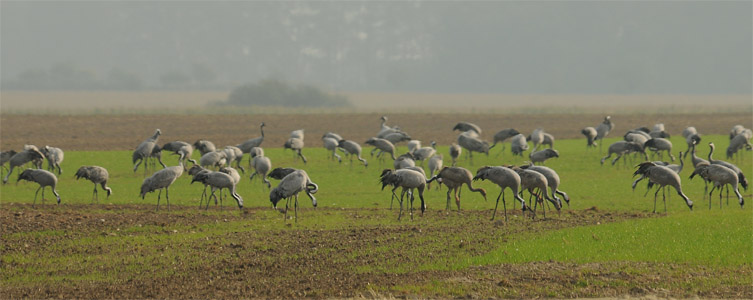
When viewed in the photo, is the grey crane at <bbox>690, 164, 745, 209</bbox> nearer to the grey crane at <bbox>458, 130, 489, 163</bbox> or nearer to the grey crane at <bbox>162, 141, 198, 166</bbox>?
the grey crane at <bbox>458, 130, 489, 163</bbox>

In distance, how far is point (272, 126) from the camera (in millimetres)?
77250

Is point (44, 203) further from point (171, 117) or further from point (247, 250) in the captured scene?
point (171, 117)

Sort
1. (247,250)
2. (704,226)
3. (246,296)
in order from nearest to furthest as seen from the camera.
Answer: (246,296), (247,250), (704,226)

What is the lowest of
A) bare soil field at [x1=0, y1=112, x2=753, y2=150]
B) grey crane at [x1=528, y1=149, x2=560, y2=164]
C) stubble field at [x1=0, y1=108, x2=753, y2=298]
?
bare soil field at [x1=0, y1=112, x2=753, y2=150]

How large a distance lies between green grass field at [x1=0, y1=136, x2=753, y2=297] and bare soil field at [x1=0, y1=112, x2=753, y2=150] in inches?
1059

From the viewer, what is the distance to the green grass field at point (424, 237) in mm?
17344

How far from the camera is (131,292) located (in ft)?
51.4

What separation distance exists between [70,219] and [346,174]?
15267 mm

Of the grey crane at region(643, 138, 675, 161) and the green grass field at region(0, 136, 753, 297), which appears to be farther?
the grey crane at region(643, 138, 675, 161)

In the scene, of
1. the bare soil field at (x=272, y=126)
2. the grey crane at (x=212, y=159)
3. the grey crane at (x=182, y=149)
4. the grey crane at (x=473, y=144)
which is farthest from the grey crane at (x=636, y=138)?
the grey crane at (x=182, y=149)

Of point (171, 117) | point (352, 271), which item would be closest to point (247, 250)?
point (352, 271)

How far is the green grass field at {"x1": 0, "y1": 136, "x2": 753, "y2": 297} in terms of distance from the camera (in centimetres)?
1734

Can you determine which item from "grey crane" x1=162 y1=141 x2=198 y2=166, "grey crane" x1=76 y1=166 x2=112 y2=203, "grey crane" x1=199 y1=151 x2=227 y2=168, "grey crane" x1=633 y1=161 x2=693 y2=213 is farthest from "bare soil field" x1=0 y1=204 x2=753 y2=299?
"grey crane" x1=162 y1=141 x2=198 y2=166

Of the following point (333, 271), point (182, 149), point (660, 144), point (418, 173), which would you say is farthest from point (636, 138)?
point (333, 271)
